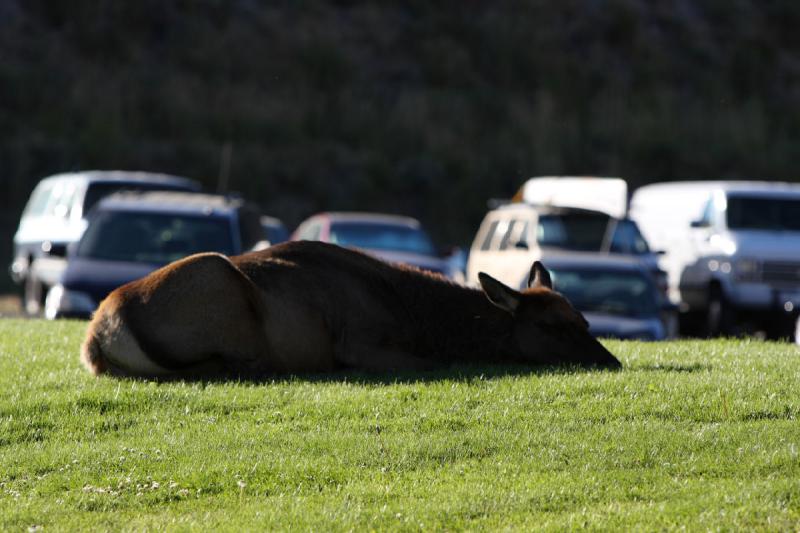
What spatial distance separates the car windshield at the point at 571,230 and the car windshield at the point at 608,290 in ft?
12.1

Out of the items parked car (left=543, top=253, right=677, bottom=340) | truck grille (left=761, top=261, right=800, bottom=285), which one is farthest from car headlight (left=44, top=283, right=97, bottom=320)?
truck grille (left=761, top=261, right=800, bottom=285)

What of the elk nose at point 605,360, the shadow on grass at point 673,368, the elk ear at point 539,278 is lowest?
the elk nose at point 605,360

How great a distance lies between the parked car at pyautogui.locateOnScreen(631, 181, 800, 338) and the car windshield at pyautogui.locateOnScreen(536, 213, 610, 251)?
186 cm

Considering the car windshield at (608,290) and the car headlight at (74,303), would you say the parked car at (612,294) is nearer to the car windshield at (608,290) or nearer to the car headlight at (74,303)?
the car windshield at (608,290)

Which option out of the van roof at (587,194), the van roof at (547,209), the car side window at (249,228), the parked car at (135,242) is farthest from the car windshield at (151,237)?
the van roof at (587,194)

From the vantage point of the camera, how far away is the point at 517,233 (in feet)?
74.9

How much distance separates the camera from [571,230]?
78.6 ft

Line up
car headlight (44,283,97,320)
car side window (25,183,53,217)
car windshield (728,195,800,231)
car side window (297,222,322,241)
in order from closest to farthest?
car headlight (44,283,97,320), car side window (297,222,322,241), car windshield (728,195,800,231), car side window (25,183,53,217)

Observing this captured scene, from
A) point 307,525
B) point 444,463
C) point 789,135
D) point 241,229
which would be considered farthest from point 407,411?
point 789,135

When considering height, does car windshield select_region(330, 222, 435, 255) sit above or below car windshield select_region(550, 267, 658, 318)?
below

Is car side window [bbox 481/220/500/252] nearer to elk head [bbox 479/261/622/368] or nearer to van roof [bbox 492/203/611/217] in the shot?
van roof [bbox 492/203/611/217]

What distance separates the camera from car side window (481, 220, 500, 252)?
2375 cm

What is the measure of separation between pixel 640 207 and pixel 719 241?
4.47 m

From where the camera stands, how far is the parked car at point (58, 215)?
23219 millimetres
